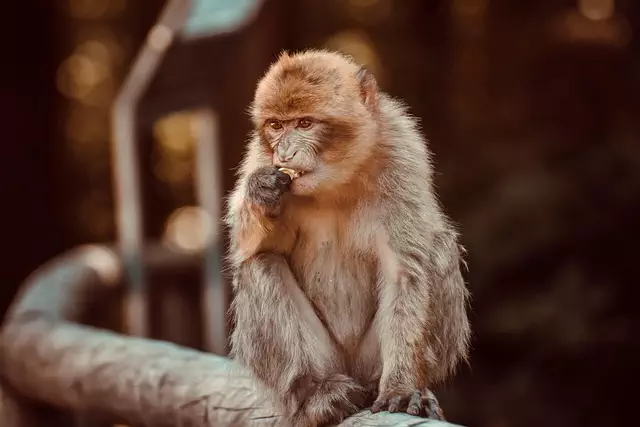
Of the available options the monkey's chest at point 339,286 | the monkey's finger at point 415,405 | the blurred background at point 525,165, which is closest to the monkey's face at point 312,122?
the monkey's chest at point 339,286

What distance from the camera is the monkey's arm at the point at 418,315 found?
3160 mm

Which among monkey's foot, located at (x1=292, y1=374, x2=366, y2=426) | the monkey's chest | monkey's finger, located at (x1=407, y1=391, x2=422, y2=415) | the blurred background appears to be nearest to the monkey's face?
the monkey's chest

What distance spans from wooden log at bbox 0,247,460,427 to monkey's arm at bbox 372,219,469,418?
0.16 m

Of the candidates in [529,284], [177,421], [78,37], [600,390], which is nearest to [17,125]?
[78,37]

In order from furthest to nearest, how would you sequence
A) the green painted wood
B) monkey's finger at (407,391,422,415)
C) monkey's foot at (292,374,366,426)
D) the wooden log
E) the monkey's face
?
1. the green painted wood
2. the wooden log
3. the monkey's face
4. monkey's foot at (292,374,366,426)
5. monkey's finger at (407,391,422,415)

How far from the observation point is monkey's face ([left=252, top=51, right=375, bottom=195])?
3.25m

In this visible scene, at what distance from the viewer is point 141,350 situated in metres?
4.36

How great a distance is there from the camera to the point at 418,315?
326 cm

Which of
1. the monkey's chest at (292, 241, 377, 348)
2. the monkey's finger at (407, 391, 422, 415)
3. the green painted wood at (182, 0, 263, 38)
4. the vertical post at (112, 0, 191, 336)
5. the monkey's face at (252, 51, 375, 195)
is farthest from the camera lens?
the vertical post at (112, 0, 191, 336)

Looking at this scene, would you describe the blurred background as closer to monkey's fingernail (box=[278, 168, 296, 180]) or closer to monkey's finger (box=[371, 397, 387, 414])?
monkey's fingernail (box=[278, 168, 296, 180])

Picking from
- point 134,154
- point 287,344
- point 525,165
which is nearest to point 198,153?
point 134,154

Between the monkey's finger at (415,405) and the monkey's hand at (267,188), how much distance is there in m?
0.70

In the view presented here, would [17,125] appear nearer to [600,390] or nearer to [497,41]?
[497,41]

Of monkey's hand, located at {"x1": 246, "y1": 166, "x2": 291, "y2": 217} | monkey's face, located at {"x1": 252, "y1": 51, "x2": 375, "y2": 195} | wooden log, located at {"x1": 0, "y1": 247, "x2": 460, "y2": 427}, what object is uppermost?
monkey's face, located at {"x1": 252, "y1": 51, "x2": 375, "y2": 195}
